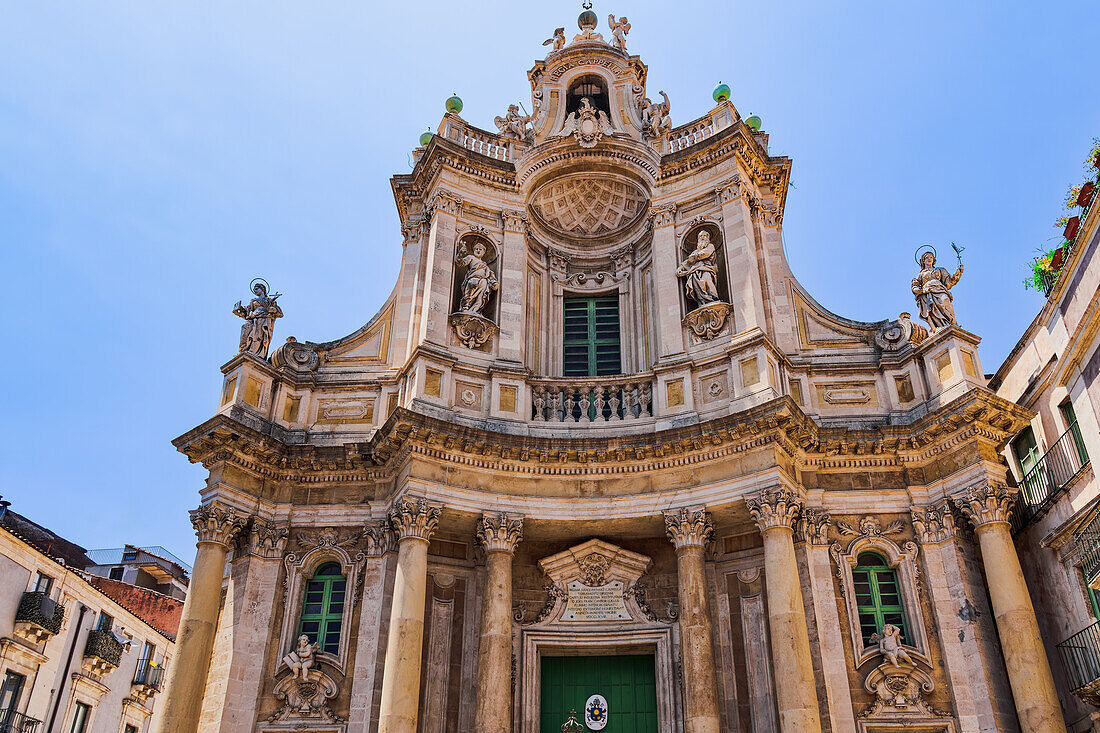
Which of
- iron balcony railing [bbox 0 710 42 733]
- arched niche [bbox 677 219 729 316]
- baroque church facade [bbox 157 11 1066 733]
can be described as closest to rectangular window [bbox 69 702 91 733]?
iron balcony railing [bbox 0 710 42 733]

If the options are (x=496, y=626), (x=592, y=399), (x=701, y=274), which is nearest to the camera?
(x=496, y=626)

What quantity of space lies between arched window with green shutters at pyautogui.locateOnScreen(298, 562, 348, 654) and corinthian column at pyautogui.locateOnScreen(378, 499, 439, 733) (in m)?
1.30

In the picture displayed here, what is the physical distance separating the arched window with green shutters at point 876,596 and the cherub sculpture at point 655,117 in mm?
11206

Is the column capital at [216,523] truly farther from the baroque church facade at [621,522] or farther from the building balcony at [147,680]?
the building balcony at [147,680]

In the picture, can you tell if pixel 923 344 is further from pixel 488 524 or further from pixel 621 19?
pixel 621 19

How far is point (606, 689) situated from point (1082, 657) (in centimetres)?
781

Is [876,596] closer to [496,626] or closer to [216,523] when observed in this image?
[496,626]

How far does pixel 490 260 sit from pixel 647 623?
8.56 m

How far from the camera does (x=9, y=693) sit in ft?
75.8

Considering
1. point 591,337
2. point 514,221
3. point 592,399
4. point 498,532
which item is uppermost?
point 514,221

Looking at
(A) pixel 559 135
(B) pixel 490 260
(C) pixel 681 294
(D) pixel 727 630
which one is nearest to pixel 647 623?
(D) pixel 727 630

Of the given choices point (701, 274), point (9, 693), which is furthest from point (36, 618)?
point (701, 274)

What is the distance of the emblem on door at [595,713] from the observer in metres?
Result: 15.6

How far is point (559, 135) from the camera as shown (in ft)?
69.4
